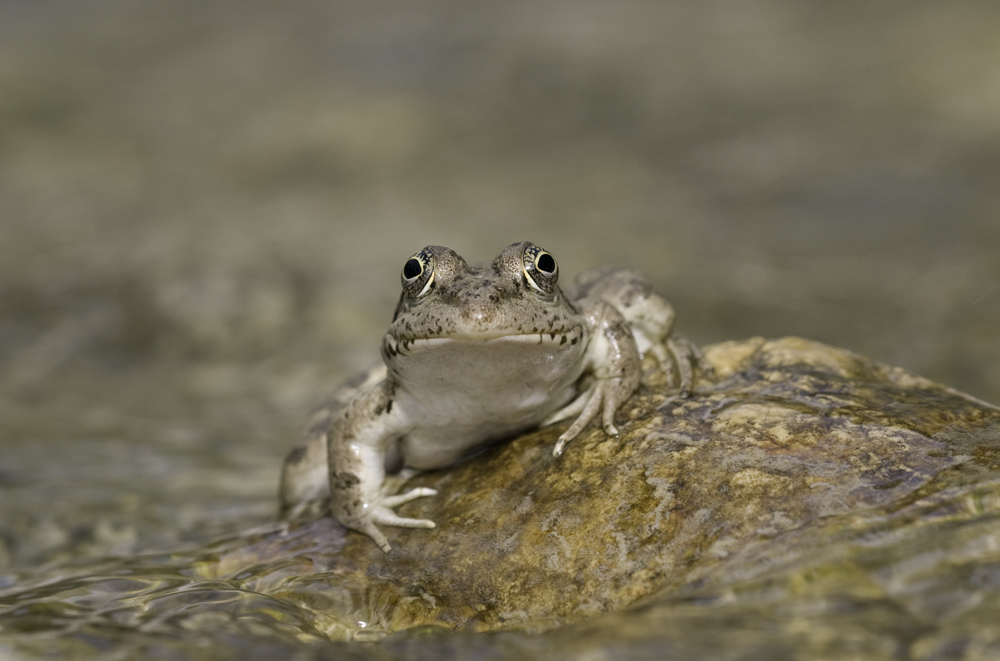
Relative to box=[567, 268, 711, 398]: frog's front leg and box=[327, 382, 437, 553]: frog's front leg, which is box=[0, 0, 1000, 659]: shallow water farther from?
box=[567, 268, 711, 398]: frog's front leg

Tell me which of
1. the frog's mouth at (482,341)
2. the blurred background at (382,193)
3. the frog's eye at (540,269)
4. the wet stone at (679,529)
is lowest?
the wet stone at (679,529)

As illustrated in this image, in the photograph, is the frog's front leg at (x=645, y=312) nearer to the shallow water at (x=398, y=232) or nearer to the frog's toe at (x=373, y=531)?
the frog's toe at (x=373, y=531)

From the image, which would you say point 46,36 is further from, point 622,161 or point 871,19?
point 871,19

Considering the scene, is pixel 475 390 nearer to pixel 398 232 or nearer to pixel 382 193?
pixel 398 232

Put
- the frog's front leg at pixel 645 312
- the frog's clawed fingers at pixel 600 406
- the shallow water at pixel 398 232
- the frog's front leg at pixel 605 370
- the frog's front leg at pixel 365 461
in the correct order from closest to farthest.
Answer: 1. the shallow water at pixel 398 232
2. the frog's clawed fingers at pixel 600 406
3. the frog's front leg at pixel 605 370
4. the frog's front leg at pixel 365 461
5. the frog's front leg at pixel 645 312

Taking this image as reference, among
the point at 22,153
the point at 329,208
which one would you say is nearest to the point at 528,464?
the point at 329,208

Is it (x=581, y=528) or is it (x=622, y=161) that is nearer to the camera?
(x=581, y=528)

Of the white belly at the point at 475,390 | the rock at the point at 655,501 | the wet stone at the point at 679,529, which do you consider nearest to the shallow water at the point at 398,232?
the wet stone at the point at 679,529
